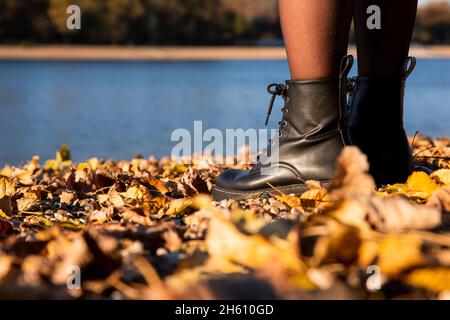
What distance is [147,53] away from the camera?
52.4 meters

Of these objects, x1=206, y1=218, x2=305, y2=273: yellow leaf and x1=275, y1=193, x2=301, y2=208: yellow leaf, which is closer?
x1=206, y1=218, x2=305, y2=273: yellow leaf

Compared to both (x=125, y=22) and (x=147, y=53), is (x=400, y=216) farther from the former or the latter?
(x=147, y=53)

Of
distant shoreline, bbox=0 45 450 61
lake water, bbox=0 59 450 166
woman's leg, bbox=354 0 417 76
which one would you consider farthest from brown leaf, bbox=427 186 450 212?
distant shoreline, bbox=0 45 450 61

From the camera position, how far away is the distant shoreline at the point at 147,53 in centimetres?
4891

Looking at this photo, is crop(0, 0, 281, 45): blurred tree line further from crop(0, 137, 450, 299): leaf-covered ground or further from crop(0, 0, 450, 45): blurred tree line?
crop(0, 137, 450, 299): leaf-covered ground

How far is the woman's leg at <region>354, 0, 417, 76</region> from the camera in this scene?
5.60 ft

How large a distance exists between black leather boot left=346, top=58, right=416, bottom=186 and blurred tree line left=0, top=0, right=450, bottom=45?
4516cm

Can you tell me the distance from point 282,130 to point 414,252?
2.58ft

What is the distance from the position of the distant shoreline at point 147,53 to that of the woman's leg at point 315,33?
48945 millimetres

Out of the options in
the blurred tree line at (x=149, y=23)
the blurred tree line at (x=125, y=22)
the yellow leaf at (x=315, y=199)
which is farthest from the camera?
the blurred tree line at (x=149, y=23)

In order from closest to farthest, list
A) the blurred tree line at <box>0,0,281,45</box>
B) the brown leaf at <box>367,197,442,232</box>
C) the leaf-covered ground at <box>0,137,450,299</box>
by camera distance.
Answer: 1. the leaf-covered ground at <box>0,137,450,299</box>
2. the brown leaf at <box>367,197,442,232</box>
3. the blurred tree line at <box>0,0,281,45</box>

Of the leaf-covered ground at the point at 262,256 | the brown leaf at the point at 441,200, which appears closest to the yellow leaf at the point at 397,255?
the leaf-covered ground at the point at 262,256

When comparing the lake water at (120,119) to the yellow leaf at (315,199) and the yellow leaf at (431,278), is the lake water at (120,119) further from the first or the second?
the yellow leaf at (431,278)

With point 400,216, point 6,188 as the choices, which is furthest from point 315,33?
point 6,188
